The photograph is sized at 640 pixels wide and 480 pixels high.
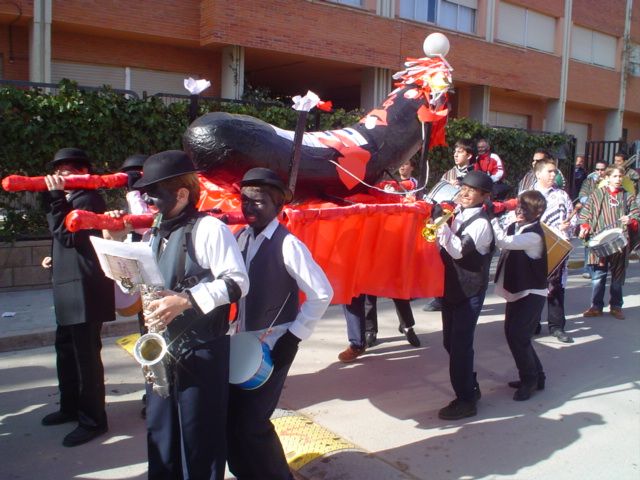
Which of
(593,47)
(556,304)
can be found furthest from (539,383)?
(593,47)

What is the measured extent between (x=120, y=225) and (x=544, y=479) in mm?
2676

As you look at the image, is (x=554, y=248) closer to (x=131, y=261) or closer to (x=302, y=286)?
(x=302, y=286)

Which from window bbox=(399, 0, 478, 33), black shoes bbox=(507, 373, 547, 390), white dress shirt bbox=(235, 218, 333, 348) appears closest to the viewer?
white dress shirt bbox=(235, 218, 333, 348)

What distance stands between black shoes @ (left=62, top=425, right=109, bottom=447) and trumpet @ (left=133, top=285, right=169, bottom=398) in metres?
1.54

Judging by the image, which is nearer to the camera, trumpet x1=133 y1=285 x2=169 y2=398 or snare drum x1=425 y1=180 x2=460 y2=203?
trumpet x1=133 y1=285 x2=169 y2=398

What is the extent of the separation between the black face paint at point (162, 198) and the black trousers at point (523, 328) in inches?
120

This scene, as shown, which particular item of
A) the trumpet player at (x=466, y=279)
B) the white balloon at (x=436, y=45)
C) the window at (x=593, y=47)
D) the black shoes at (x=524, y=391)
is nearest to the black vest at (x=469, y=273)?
the trumpet player at (x=466, y=279)

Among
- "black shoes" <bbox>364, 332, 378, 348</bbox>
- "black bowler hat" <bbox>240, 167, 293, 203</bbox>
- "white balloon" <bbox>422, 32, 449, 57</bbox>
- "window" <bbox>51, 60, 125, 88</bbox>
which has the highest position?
"window" <bbox>51, 60, 125, 88</bbox>

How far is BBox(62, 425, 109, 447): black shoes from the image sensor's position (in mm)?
3674

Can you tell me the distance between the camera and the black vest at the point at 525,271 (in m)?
4.57

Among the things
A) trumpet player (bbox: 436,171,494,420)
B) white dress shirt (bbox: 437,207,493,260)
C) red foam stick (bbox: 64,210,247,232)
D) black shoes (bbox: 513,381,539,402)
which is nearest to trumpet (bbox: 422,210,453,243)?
white dress shirt (bbox: 437,207,493,260)

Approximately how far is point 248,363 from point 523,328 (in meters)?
2.65

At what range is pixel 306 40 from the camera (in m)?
14.4

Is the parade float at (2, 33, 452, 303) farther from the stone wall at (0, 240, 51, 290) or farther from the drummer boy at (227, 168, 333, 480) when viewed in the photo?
the stone wall at (0, 240, 51, 290)
